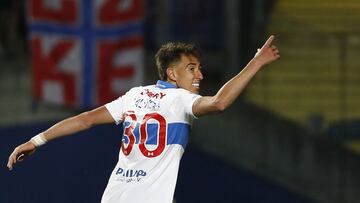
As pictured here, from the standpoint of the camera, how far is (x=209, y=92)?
466 inches

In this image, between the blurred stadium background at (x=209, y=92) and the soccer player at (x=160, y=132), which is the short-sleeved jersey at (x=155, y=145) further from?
the blurred stadium background at (x=209, y=92)

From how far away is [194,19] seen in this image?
12.9m

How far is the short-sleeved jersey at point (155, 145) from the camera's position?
6516mm

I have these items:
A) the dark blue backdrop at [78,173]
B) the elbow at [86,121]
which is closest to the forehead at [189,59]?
the elbow at [86,121]

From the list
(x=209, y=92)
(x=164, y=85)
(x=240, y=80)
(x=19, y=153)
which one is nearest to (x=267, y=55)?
(x=240, y=80)

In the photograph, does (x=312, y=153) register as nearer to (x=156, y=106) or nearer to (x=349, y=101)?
(x=349, y=101)

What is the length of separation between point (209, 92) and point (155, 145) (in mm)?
5343

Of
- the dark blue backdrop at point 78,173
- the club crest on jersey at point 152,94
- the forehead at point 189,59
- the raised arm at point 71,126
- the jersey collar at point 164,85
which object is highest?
the forehead at point 189,59

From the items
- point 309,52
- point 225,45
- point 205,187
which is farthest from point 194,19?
point 205,187

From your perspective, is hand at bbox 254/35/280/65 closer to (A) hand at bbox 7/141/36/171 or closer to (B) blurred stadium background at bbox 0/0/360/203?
(A) hand at bbox 7/141/36/171

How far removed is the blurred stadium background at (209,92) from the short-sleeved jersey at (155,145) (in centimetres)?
363

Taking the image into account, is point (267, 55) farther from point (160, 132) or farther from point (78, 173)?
point (78, 173)

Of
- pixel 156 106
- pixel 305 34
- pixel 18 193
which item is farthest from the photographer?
pixel 305 34

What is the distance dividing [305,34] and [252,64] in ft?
22.9
